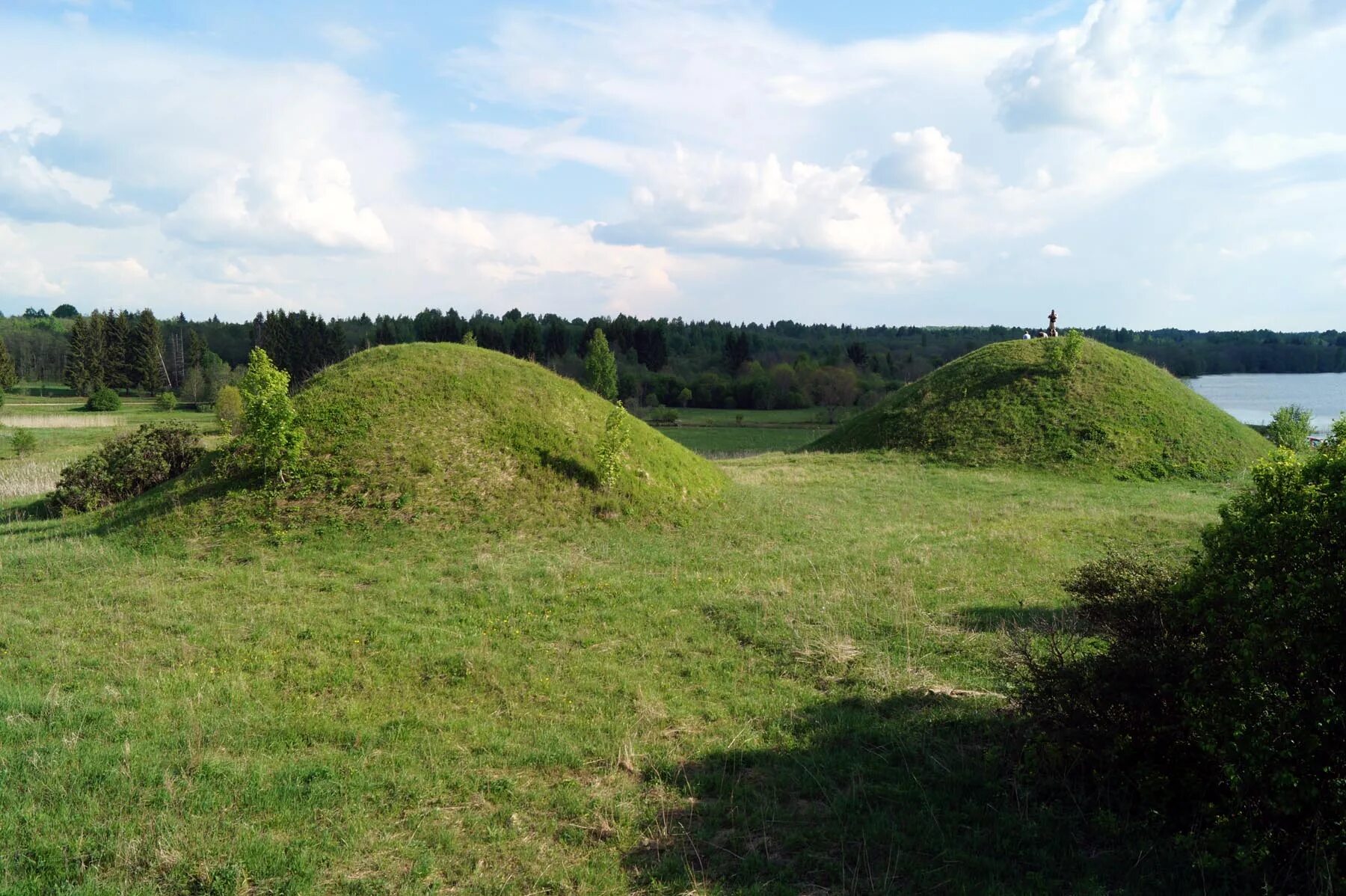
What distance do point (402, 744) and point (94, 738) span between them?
2.99 meters

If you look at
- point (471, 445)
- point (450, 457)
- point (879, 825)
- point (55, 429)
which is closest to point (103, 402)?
point (55, 429)

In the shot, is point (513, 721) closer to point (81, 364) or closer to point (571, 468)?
point (571, 468)

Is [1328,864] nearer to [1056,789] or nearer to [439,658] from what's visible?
[1056,789]

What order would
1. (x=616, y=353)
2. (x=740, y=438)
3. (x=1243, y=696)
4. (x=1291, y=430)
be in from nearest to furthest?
1. (x=1243, y=696)
2. (x=1291, y=430)
3. (x=740, y=438)
4. (x=616, y=353)

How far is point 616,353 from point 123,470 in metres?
103

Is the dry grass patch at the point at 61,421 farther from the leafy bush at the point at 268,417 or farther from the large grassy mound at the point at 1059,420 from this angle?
the large grassy mound at the point at 1059,420

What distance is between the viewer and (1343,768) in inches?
196

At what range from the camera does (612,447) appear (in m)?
19.4

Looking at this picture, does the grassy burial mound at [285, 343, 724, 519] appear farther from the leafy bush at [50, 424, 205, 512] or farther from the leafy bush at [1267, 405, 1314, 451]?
the leafy bush at [1267, 405, 1314, 451]

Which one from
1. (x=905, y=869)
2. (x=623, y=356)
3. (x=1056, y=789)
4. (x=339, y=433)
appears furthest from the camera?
(x=623, y=356)

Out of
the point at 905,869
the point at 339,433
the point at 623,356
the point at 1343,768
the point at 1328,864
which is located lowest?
the point at 905,869

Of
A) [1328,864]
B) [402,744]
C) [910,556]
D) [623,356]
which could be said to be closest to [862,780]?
[1328,864]

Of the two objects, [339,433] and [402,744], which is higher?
[339,433]

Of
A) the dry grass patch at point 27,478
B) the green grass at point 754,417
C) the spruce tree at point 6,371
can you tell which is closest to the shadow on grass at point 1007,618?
the dry grass patch at point 27,478
